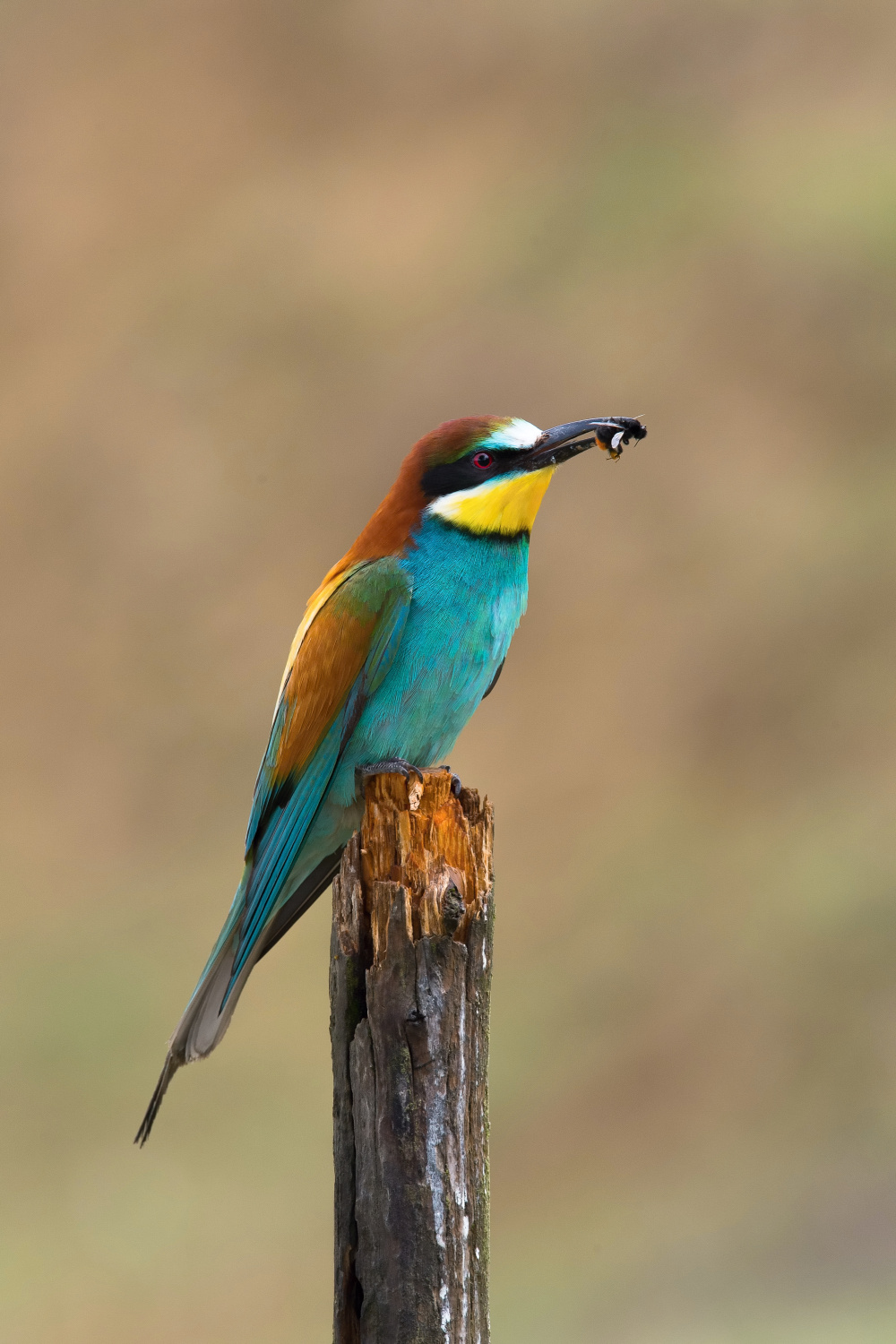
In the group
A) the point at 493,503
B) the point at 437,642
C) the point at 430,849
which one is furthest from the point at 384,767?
the point at 430,849

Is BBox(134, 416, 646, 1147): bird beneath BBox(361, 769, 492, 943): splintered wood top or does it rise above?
above

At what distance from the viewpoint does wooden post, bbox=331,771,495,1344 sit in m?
2.11

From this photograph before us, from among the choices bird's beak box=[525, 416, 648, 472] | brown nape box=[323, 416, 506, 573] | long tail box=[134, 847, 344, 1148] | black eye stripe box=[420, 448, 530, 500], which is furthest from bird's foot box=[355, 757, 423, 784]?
bird's beak box=[525, 416, 648, 472]

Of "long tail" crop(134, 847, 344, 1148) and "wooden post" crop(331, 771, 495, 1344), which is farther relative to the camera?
"long tail" crop(134, 847, 344, 1148)

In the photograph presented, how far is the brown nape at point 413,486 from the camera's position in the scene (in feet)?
10.9

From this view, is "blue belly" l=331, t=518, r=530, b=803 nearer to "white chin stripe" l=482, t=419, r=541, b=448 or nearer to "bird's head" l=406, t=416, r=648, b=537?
"bird's head" l=406, t=416, r=648, b=537

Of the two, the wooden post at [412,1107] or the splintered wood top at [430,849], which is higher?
the splintered wood top at [430,849]

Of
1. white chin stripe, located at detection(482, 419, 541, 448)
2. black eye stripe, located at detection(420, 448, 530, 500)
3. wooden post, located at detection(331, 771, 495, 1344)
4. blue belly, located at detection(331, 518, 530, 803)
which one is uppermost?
white chin stripe, located at detection(482, 419, 541, 448)

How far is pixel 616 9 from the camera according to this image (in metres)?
13.7

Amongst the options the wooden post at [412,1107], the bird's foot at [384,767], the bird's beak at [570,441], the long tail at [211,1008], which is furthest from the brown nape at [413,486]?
the wooden post at [412,1107]

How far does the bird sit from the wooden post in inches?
35.9

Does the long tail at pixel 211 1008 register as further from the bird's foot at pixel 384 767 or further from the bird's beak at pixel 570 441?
the bird's beak at pixel 570 441

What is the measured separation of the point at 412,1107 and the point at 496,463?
1.62 m

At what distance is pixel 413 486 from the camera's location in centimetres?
338
